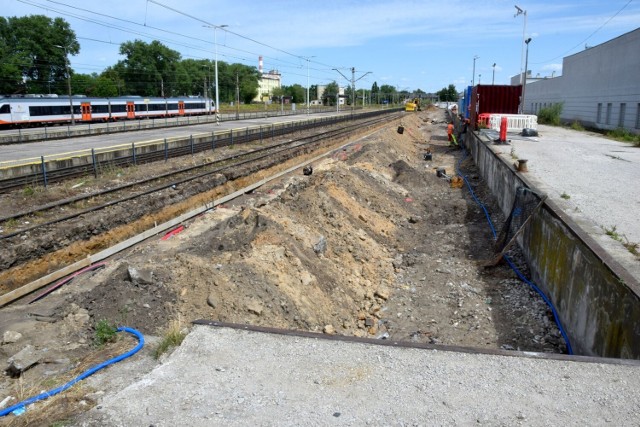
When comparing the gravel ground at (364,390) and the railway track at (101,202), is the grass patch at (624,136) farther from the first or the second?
the gravel ground at (364,390)

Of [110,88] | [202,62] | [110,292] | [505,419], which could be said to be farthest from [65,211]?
[202,62]

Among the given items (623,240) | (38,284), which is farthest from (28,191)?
(623,240)

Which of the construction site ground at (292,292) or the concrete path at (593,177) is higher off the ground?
the concrete path at (593,177)

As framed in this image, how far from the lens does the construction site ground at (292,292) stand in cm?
631

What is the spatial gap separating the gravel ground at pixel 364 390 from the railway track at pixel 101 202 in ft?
26.7

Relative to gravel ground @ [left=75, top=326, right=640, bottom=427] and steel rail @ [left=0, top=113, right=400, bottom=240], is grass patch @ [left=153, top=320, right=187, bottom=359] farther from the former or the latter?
steel rail @ [left=0, top=113, right=400, bottom=240]

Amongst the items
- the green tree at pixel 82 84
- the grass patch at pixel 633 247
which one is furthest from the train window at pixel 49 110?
the grass patch at pixel 633 247

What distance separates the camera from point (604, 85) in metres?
36.7

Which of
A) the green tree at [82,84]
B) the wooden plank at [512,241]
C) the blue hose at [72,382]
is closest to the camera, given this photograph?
the blue hose at [72,382]

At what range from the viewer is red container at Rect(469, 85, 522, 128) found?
105 ft

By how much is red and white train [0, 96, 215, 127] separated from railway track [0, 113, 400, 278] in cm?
2691

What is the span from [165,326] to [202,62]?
439ft

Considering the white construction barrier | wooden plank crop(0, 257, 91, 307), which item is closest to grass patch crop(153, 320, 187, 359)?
wooden plank crop(0, 257, 91, 307)

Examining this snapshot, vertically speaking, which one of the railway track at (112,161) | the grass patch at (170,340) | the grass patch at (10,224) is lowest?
the grass patch at (10,224)
